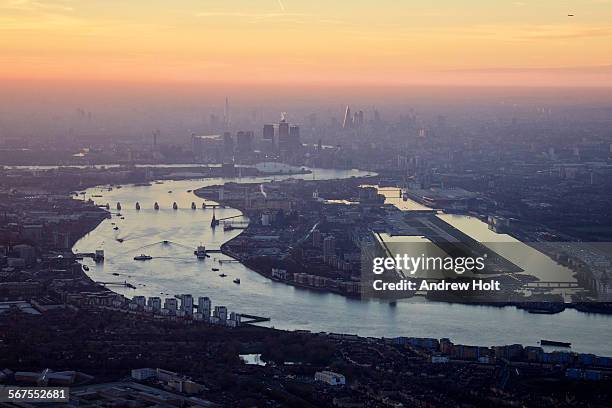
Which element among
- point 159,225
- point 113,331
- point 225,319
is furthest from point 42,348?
point 159,225

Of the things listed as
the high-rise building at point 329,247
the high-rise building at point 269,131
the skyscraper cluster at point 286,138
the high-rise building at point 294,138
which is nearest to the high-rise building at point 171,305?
the high-rise building at point 329,247

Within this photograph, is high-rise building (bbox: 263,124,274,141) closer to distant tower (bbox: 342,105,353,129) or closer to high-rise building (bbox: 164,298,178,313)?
distant tower (bbox: 342,105,353,129)

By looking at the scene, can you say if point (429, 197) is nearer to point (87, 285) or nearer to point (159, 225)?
point (159, 225)

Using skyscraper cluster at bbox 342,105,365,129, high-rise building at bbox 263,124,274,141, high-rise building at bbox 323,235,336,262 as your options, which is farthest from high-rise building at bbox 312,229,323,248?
skyscraper cluster at bbox 342,105,365,129

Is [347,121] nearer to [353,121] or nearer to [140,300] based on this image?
[353,121]

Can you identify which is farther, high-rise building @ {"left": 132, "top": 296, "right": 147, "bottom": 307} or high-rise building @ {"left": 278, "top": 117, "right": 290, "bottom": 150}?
high-rise building @ {"left": 278, "top": 117, "right": 290, "bottom": 150}
